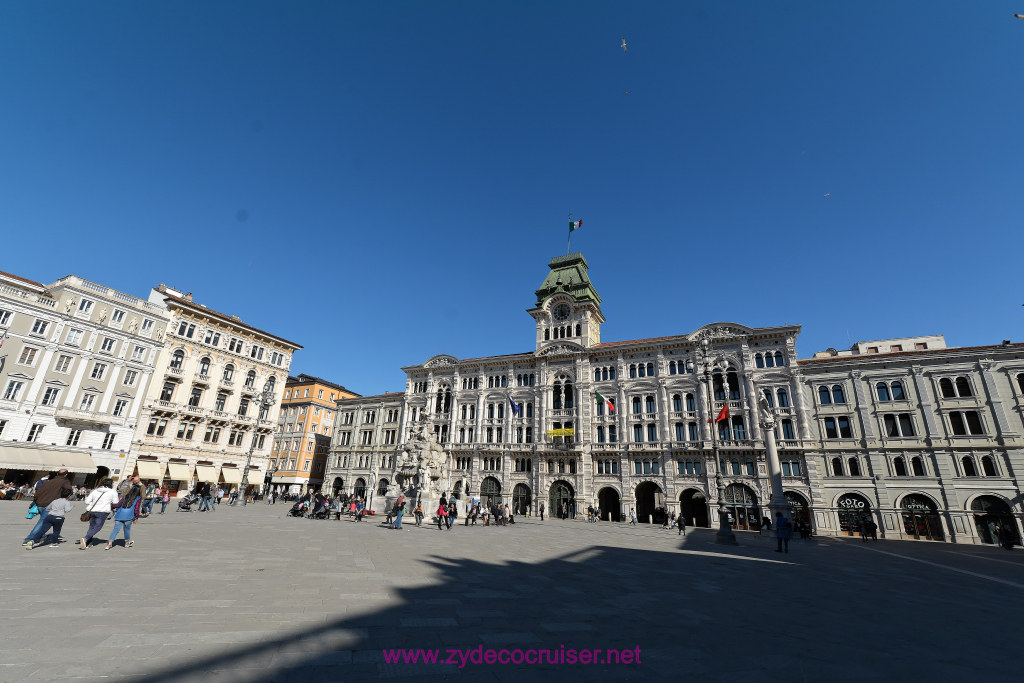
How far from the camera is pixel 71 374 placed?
40219 millimetres

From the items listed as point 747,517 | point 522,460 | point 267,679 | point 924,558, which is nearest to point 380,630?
point 267,679

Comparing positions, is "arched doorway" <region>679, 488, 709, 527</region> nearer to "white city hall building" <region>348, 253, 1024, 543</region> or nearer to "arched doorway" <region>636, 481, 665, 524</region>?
"white city hall building" <region>348, 253, 1024, 543</region>

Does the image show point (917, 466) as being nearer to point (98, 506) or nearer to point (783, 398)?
point (783, 398)

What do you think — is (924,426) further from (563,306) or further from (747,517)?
(563,306)

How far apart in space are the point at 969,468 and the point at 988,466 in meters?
1.14

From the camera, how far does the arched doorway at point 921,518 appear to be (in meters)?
35.3

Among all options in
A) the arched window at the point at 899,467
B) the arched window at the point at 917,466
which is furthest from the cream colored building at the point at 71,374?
the arched window at the point at 917,466

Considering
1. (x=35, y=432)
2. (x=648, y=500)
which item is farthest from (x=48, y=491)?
(x=648, y=500)

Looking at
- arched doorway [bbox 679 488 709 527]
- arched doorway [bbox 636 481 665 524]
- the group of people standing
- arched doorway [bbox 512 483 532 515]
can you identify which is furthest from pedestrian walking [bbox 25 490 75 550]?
arched doorway [bbox 679 488 709 527]

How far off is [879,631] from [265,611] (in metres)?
10.8

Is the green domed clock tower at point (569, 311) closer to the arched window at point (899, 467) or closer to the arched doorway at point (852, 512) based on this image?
the arched doorway at point (852, 512)

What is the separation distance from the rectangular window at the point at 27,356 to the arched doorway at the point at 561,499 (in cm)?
4915

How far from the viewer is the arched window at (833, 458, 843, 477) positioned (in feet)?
127

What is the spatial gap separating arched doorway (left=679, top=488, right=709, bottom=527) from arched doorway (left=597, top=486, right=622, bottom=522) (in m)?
6.73
